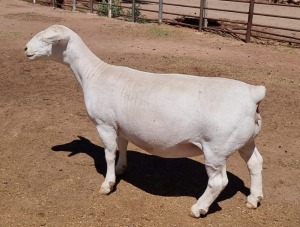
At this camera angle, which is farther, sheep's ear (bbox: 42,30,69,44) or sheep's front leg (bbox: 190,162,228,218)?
sheep's ear (bbox: 42,30,69,44)

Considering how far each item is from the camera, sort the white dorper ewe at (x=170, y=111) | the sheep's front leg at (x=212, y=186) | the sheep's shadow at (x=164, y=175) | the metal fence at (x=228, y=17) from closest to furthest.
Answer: the white dorper ewe at (x=170, y=111) < the sheep's front leg at (x=212, y=186) < the sheep's shadow at (x=164, y=175) < the metal fence at (x=228, y=17)

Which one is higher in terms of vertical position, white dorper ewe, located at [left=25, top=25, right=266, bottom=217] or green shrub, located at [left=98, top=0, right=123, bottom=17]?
white dorper ewe, located at [left=25, top=25, right=266, bottom=217]

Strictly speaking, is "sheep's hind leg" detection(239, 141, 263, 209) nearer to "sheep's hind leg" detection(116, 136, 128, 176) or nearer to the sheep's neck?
"sheep's hind leg" detection(116, 136, 128, 176)

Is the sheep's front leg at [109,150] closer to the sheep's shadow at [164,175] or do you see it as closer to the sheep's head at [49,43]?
the sheep's shadow at [164,175]

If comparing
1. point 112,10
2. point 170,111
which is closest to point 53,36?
point 170,111

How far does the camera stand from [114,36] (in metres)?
12.3

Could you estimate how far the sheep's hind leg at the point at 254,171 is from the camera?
3.90m

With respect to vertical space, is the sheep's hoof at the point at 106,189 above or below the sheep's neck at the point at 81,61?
below

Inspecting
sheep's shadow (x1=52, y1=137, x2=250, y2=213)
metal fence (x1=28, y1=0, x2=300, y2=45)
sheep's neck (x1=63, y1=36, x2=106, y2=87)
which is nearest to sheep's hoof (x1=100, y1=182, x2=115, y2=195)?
sheep's shadow (x1=52, y1=137, x2=250, y2=213)

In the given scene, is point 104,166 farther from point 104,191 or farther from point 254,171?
point 254,171

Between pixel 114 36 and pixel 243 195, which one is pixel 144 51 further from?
pixel 243 195

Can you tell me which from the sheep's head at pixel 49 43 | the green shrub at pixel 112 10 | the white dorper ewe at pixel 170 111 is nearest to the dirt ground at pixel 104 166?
the white dorper ewe at pixel 170 111

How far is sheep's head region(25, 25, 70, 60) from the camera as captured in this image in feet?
13.0

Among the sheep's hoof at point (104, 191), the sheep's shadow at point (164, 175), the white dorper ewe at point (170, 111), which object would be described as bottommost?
the sheep's shadow at point (164, 175)
